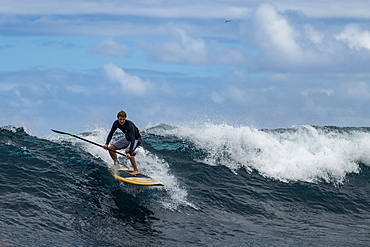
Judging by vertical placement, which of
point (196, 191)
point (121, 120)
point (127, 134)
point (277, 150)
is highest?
point (277, 150)

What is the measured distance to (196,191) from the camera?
10.9 metres

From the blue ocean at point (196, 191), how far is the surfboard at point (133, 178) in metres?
0.22

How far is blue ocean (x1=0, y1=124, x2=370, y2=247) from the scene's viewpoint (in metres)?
7.81

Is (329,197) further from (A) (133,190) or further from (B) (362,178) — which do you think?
(A) (133,190)

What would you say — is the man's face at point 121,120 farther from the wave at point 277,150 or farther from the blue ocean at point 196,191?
the wave at point 277,150

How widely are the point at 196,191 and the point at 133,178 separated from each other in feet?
6.46

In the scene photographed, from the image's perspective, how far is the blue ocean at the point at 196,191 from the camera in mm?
7812

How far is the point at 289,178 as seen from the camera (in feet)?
41.8

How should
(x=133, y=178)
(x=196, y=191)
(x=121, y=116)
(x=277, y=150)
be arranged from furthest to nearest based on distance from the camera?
(x=277, y=150)
(x=196, y=191)
(x=133, y=178)
(x=121, y=116)

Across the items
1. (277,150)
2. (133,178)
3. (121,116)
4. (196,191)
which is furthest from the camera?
(277,150)

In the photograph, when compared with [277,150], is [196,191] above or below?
below

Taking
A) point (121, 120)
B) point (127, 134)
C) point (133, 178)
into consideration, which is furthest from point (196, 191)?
point (121, 120)

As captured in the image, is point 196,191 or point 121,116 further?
point 196,191

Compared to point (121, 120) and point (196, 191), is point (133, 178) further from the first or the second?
point (196, 191)
